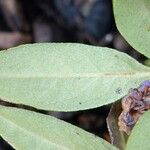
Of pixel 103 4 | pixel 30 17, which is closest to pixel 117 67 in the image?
pixel 103 4

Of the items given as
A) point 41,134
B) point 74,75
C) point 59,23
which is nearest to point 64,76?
point 74,75

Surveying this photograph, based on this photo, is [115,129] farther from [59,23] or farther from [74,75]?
[59,23]

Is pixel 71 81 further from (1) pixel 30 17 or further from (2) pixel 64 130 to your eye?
(1) pixel 30 17

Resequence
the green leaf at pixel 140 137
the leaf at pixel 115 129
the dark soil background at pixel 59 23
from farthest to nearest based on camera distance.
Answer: the dark soil background at pixel 59 23 → the leaf at pixel 115 129 → the green leaf at pixel 140 137

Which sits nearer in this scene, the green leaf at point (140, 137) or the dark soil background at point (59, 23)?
the green leaf at point (140, 137)

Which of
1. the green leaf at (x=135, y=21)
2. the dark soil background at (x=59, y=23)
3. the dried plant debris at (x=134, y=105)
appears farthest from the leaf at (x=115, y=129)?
the dark soil background at (x=59, y=23)

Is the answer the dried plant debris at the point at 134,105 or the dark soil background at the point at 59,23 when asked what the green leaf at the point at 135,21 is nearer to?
the dried plant debris at the point at 134,105
